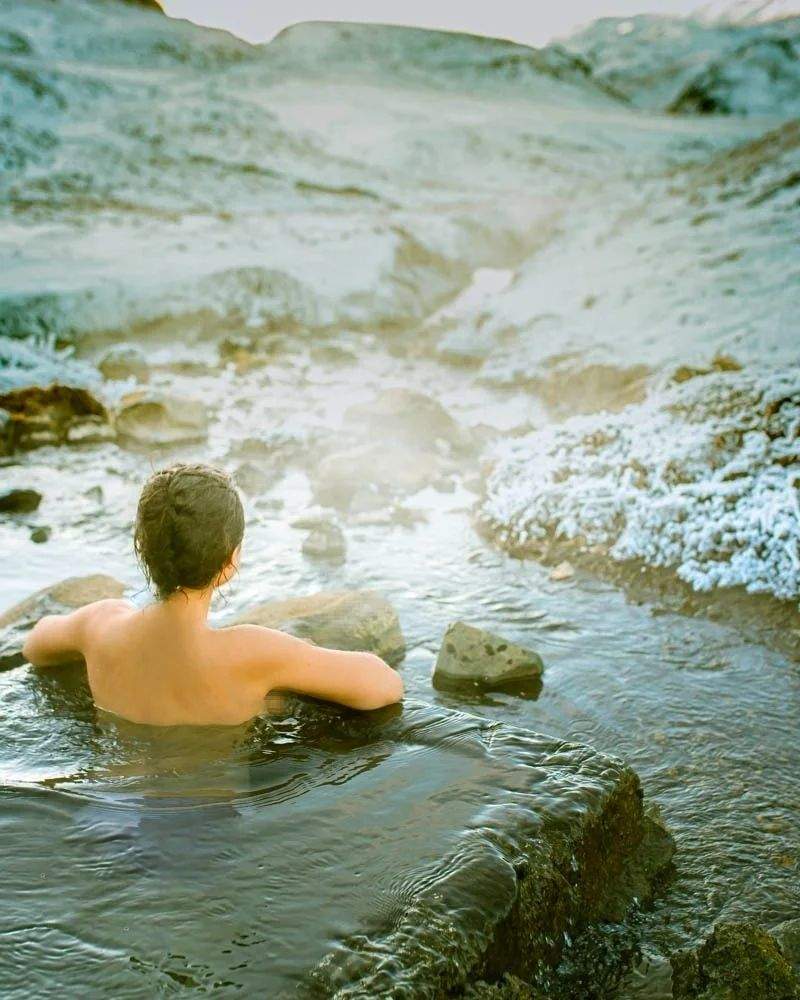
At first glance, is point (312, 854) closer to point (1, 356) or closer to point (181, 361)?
point (1, 356)

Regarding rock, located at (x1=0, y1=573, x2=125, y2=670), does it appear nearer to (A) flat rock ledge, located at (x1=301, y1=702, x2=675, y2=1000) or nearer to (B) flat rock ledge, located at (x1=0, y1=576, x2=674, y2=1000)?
(B) flat rock ledge, located at (x1=0, y1=576, x2=674, y2=1000)

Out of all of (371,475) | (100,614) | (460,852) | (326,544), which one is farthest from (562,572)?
(460,852)

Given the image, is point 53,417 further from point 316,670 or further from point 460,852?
point 460,852

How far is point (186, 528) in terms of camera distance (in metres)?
2.60

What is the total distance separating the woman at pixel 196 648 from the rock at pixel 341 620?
117cm

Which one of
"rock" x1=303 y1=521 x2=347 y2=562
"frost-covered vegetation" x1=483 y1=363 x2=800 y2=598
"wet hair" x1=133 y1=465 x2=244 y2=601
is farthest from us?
"rock" x1=303 y1=521 x2=347 y2=562

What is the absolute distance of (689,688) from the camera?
412 centimetres

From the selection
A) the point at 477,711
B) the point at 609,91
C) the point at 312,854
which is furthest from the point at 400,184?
the point at 312,854

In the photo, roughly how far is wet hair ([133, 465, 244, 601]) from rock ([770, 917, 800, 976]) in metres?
1.83

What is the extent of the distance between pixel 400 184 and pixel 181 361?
10.0 m

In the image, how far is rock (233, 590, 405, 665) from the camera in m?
4.08

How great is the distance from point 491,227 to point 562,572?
1599cm

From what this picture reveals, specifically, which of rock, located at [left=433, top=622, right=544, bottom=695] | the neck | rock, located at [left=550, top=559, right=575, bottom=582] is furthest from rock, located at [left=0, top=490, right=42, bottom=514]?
the neck

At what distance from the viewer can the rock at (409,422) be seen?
889 cm
